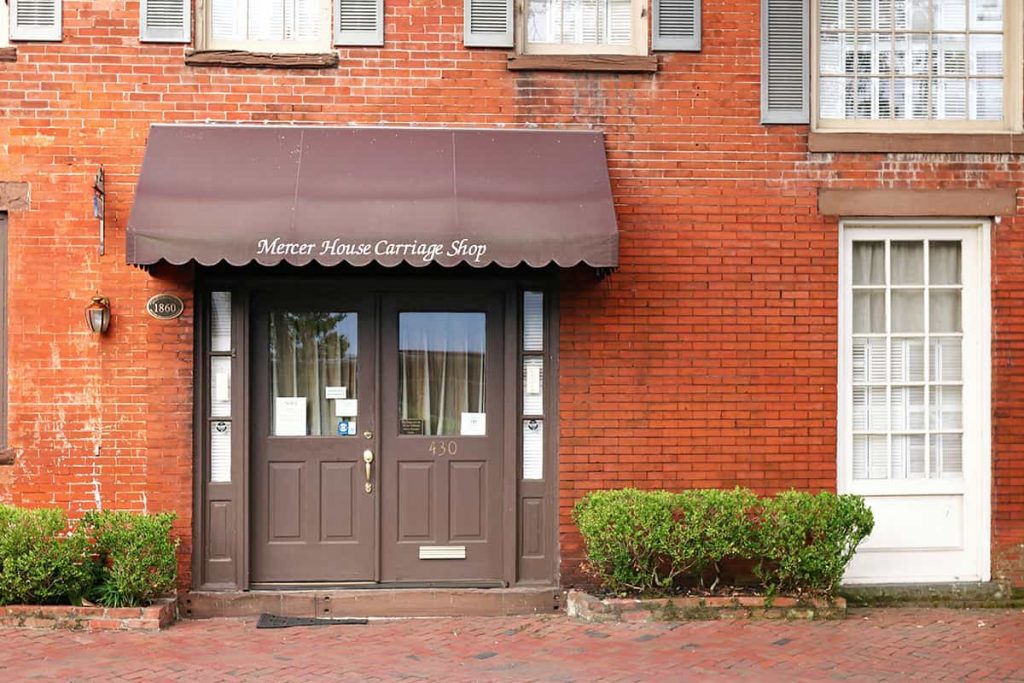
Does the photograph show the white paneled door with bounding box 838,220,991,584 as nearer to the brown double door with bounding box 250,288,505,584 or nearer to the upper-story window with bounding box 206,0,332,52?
the brown double door with bounding box 250,288,505,584

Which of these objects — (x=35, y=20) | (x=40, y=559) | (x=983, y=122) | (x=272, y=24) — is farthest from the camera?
(x=983, y=122)

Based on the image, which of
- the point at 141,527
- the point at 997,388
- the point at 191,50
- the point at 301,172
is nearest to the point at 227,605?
the point at 141,527

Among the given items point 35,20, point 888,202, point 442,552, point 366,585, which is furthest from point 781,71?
point 35,20

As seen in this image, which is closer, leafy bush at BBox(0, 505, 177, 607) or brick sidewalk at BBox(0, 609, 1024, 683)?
brick sidewalk at BBox(0, 609, 1024, 683)

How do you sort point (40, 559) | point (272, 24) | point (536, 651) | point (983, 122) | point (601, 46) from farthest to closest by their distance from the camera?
point (983, 122) → point (601, 46) → point (272, 24) → point (40, 559) → point (536, 651)

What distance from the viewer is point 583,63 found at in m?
8.50

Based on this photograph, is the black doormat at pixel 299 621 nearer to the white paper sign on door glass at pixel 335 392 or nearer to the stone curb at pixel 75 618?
the stone curb at pixel 75 618

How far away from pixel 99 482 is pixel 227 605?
134 cm

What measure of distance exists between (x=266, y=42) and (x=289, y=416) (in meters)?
2.91

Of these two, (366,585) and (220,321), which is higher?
(220,321)

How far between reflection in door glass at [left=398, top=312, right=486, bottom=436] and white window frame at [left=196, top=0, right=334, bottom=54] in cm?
219

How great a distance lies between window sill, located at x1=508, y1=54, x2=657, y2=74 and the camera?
847 centimetres

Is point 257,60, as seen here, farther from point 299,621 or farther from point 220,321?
point 299,621

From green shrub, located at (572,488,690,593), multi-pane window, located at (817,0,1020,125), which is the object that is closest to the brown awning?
green shrub, located at (572,488,690,593)
